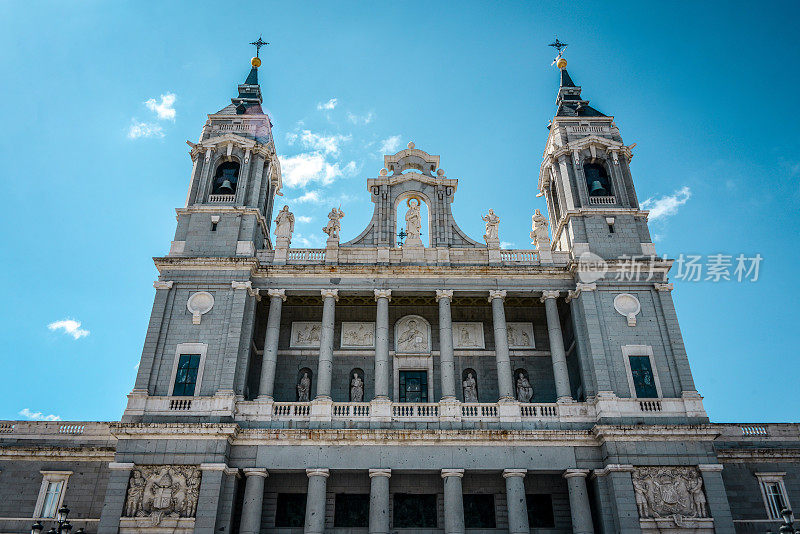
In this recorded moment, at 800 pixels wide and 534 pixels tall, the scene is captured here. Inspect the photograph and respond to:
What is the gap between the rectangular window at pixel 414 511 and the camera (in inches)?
1068

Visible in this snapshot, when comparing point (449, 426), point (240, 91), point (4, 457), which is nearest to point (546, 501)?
point (449, 426)

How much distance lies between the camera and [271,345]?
2906cm

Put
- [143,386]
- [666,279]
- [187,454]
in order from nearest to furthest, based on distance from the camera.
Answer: [187,454] → [143,386] → [666,279]

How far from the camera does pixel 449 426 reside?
26797 mm

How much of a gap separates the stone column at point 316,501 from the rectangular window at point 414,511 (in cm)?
358

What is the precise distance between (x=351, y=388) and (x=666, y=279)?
49.9ft

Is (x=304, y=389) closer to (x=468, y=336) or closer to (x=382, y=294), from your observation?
(x=382, y=294)

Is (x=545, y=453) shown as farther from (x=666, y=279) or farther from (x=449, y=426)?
(x=666, y=279)

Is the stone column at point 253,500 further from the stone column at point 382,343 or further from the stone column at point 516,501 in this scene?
the stone column at point 516,501

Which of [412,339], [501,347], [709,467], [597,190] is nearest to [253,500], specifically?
[412,339]

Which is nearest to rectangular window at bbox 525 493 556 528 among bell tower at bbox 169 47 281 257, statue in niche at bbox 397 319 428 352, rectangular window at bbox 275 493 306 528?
statue in niche at bbox 397 319 428 352

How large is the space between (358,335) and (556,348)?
9298mm

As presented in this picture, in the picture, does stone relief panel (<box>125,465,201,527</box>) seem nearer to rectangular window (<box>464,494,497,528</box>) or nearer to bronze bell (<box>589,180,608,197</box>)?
rectangular window (<box>464,494,497,528</box>)

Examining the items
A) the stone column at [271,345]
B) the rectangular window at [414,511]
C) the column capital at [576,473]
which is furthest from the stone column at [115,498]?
the column capital at [576,473]
